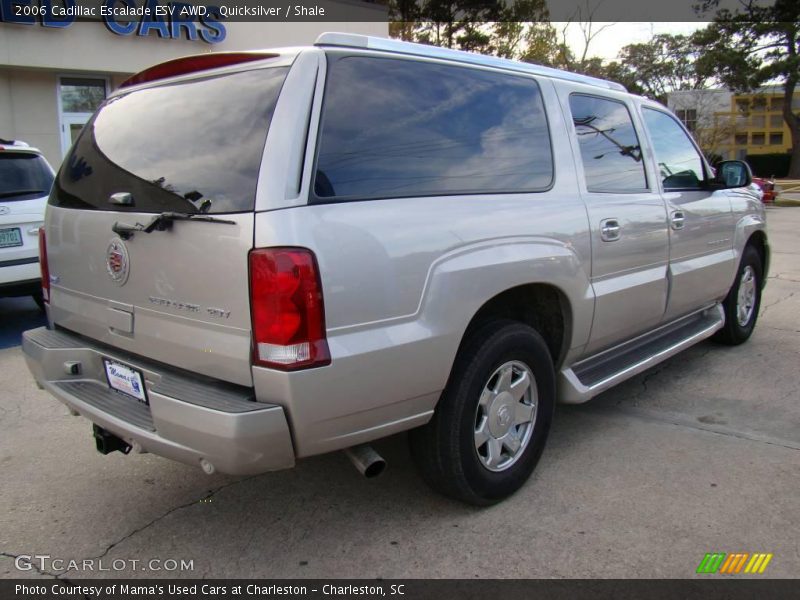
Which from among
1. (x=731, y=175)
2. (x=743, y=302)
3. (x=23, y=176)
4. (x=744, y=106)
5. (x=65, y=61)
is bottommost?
(x=743, y=302)

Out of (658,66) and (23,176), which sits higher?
(658,66)

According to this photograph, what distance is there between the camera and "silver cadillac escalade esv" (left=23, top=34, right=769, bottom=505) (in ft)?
7.54

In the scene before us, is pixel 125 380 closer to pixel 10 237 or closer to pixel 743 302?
pixel 10 237

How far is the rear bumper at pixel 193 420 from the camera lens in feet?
7.38

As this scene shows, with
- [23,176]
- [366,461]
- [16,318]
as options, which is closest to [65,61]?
[16,318]

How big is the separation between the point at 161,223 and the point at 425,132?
1.12 m

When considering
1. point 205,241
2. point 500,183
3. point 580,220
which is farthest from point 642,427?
point 205,241

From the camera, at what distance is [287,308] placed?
2.25 meters

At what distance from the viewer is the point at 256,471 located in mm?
2357

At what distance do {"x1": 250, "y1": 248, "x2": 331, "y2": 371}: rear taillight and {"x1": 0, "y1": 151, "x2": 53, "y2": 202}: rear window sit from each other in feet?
16.1

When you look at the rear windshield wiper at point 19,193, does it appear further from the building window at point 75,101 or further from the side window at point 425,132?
the building window at point 75,101

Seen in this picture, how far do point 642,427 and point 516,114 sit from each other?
204 cm

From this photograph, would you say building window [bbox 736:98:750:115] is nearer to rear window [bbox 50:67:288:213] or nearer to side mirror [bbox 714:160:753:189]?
side mirror [bbox 714:160:753:189]

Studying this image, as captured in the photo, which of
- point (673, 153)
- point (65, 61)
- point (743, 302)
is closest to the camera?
point (673, 153)
